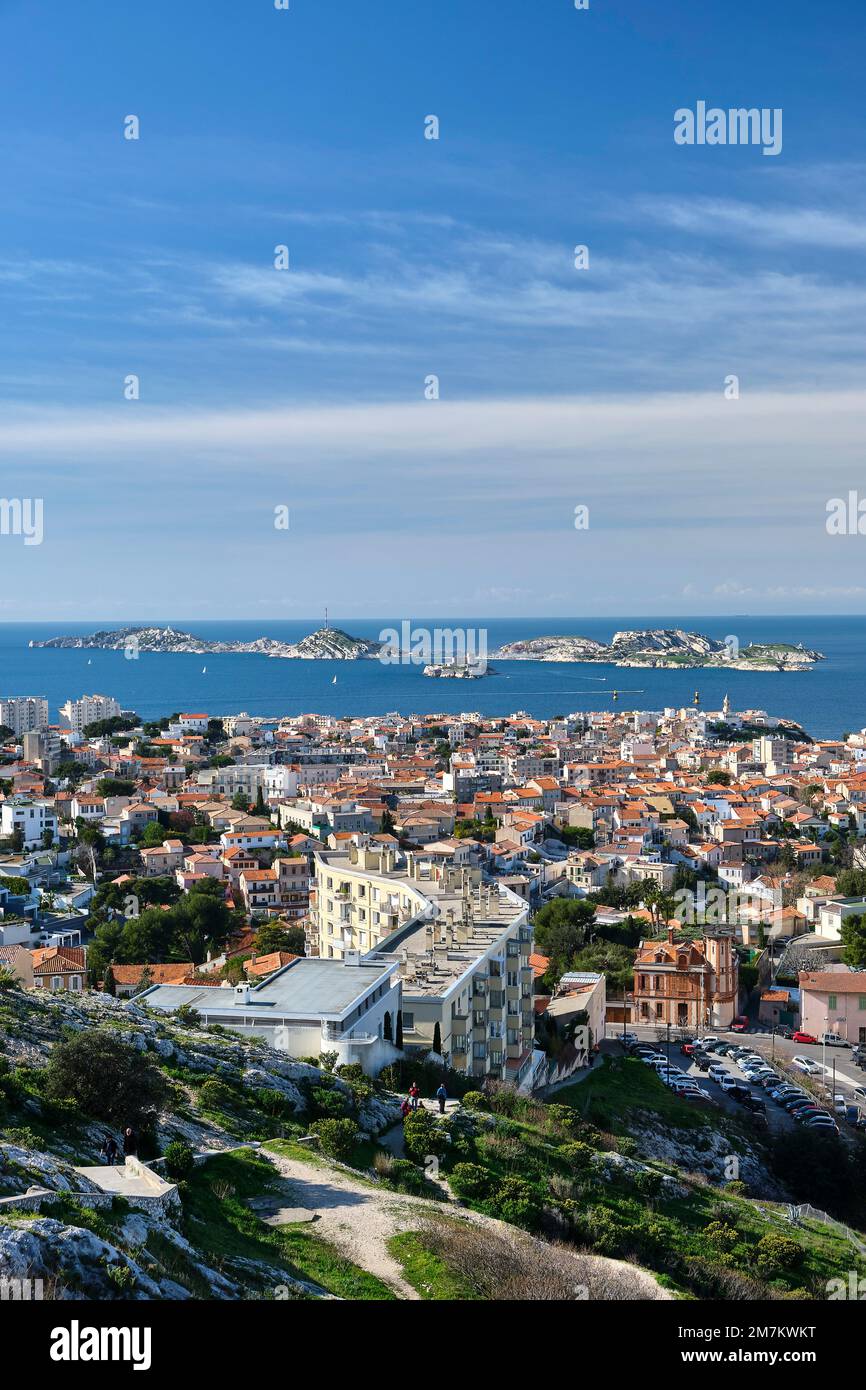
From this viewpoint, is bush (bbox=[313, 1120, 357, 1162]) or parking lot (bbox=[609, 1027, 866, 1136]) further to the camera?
parking lot (bbox=[609, 1027, 866, 1136])

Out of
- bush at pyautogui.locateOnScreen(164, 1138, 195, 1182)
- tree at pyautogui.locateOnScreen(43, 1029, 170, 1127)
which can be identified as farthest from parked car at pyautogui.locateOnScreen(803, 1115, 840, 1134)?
bush at pyautogui.locateOnScreen(164, 1138, 195, 1182)

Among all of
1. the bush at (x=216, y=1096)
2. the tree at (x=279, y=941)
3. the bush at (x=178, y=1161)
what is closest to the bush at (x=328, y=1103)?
the bush at (x=216, y=1096)

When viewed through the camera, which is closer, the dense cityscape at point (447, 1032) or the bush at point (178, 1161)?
the dense cityscape at point (447, 1032)

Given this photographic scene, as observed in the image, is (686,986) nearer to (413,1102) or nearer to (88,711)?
(413,1102)

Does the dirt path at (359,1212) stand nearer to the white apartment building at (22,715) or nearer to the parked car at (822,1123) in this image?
the parked car at (822,1123)

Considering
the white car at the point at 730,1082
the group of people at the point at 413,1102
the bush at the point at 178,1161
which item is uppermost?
the bush at the point at 178,1161

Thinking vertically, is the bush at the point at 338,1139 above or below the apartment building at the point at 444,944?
above

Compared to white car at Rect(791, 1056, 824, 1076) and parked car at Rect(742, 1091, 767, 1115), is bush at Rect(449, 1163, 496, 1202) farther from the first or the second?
white car at Rect(791, 1056, 824, 1076)
